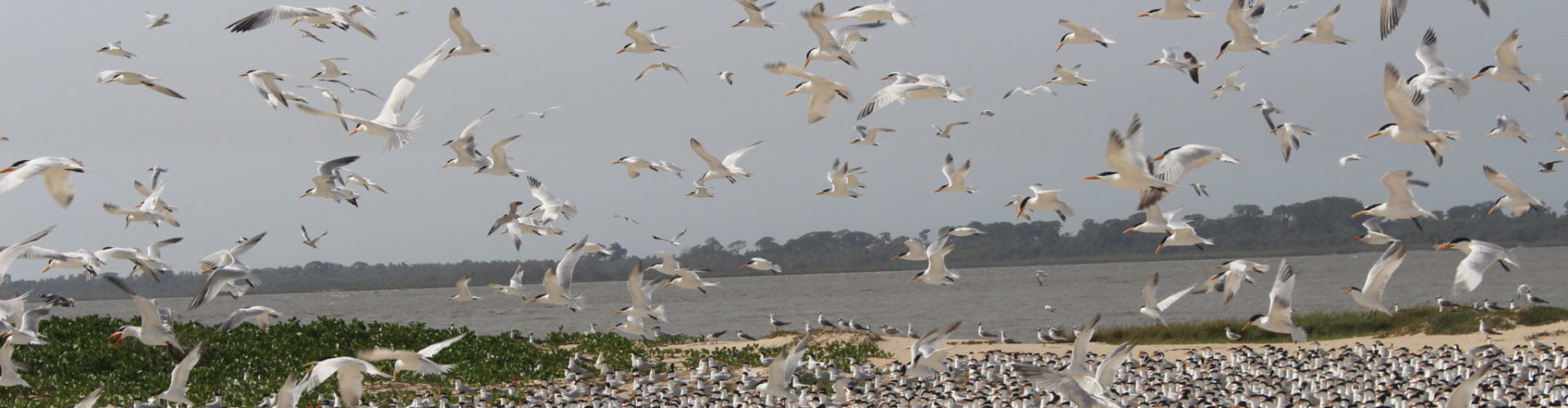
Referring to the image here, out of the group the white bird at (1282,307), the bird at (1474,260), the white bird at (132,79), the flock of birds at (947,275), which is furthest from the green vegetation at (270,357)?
the bird at (1474,260)

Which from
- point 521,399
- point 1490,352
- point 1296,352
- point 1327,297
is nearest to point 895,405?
point 521,399

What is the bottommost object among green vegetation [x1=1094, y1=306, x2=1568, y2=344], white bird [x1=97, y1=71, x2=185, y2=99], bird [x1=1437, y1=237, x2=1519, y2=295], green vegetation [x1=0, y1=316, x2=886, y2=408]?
green vegetation [x1=0, y1=316, x2=886, y2=408]

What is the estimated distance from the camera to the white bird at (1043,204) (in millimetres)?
15602

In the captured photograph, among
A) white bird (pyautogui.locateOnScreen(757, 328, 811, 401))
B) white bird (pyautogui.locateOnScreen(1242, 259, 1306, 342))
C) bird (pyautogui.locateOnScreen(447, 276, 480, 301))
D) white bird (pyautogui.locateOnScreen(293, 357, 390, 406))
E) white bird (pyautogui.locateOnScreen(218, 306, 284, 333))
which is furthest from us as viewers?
bird (pyautogui.locateOnScreen(447, 276, 480, 301))

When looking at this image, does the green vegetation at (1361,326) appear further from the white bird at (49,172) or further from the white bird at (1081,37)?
the white bird at (49,172)

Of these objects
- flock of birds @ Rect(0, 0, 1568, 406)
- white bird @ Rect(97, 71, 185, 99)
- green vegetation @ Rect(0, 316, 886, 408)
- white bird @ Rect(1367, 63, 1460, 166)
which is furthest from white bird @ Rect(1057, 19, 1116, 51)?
white bird @ Rect(97, 71, 185, 99)

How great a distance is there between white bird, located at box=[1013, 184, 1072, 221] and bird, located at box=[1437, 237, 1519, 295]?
453cm

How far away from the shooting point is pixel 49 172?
1221cm

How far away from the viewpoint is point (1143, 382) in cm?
1716

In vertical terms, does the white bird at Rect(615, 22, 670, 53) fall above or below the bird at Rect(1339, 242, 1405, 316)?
above

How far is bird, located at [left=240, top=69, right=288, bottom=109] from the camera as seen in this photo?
49.2 feet

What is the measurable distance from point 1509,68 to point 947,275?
7612mm

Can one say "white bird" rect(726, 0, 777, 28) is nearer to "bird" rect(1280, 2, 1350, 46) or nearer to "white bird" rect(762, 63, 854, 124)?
"white bird" rect(762, 63, 854, 124)

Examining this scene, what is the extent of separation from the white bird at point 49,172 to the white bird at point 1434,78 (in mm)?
13022
